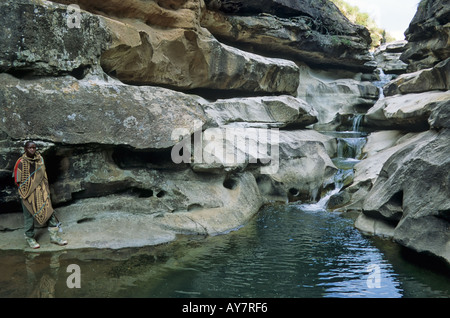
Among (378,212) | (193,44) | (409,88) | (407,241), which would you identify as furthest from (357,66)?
(407,241)

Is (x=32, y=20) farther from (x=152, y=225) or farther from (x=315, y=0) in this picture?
(x=315, y=0)

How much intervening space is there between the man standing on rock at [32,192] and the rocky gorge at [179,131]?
0.38 m

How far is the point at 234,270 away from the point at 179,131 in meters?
3.94

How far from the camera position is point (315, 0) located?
1894cm

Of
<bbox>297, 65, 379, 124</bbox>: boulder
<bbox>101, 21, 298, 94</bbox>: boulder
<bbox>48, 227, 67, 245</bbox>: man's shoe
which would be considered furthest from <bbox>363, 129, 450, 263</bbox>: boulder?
<bbox>297, 65, 379, 124</bbox>: boulder

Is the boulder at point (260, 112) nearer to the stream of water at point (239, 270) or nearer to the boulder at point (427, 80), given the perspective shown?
the boulder at point (427, 80)

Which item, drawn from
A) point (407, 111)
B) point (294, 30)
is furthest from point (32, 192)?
point (294, 30)

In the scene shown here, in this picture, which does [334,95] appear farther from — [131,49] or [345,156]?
[131,49]

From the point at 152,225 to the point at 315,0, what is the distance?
52.3 ft

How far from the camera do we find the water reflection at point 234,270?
17.7 ft

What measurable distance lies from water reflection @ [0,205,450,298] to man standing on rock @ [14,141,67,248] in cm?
50

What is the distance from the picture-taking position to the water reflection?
540cm

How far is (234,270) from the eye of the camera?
248 inches

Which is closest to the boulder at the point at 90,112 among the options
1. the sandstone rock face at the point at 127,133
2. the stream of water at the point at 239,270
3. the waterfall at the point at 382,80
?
the sandstone rock face at the point at 127,133
